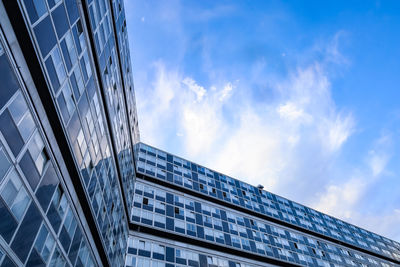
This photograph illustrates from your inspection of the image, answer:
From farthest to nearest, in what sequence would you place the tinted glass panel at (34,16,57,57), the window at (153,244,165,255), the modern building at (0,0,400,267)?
the window at (153,244,165,255) < the tinted glass panel at (34,16,57,57) < the modern building at (0,0,400,267)

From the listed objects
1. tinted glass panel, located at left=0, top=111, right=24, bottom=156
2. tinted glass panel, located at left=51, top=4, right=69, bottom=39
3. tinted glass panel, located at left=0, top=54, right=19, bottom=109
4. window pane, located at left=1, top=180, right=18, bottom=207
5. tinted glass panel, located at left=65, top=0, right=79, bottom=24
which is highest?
tinted glass panel, located at left=65, top=0, right=79, bottom=24

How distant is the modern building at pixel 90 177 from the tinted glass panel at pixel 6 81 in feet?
0.13

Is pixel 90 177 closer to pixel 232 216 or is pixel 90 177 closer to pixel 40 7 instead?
pixel 40 7

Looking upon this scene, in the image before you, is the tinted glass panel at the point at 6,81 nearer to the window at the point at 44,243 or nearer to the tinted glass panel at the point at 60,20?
the tinted glass panel at the point at 60,20

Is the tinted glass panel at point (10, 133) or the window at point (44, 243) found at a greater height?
the tinted glass panel at point (10, 133)

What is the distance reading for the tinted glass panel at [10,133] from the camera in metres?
9.73

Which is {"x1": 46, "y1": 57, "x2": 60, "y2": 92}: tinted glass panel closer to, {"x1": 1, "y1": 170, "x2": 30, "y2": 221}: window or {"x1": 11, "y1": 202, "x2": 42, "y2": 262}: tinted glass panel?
{"x1": 1, "y1": 170, "x2": 30, "y2": 221}: window

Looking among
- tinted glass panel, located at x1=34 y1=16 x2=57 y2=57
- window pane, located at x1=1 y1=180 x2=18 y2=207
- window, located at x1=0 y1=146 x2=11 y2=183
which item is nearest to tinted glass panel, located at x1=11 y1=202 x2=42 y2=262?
window pane, located at x1=1 y1=180 x2=18 y2=207

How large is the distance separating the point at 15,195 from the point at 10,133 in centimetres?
254

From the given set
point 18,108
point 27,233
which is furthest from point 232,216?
point 18,108

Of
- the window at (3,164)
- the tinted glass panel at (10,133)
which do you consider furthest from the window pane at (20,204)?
the tinted glass panel at (10,133)

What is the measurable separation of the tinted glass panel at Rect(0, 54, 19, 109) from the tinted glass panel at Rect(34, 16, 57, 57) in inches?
91.5

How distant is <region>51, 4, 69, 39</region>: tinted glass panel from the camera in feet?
44.0

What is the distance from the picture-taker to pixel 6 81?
9.79m
